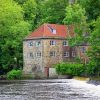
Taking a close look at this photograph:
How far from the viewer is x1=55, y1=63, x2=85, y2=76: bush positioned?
7862cm

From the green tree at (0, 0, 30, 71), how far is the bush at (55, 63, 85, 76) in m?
11.4

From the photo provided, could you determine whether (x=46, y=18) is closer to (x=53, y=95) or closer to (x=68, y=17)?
(x=68, y=17)

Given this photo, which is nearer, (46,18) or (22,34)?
(22,34)

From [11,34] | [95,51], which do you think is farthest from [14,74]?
[95,51]

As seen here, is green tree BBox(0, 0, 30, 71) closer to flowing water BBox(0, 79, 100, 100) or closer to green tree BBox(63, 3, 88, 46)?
green tree BBox(63, 3, 88, 46)

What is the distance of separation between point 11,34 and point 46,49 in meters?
7.55

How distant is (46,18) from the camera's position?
330 ft

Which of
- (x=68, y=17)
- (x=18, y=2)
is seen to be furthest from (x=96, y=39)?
(x=18, y=2)

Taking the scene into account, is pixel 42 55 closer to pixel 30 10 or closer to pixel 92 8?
pixel 92 8

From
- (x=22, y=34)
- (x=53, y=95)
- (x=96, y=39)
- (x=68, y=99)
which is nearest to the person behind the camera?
(x=68, y=99)

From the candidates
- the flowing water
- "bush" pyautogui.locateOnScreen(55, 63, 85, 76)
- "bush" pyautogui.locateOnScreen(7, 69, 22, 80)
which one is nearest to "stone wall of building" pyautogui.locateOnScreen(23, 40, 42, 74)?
"bush" pyautogui.locateOnScreen(7, 69, 22, 80)

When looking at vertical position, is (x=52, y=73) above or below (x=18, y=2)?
below

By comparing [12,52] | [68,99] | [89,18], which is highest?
[89,18]

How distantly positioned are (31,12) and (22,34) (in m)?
12.7
